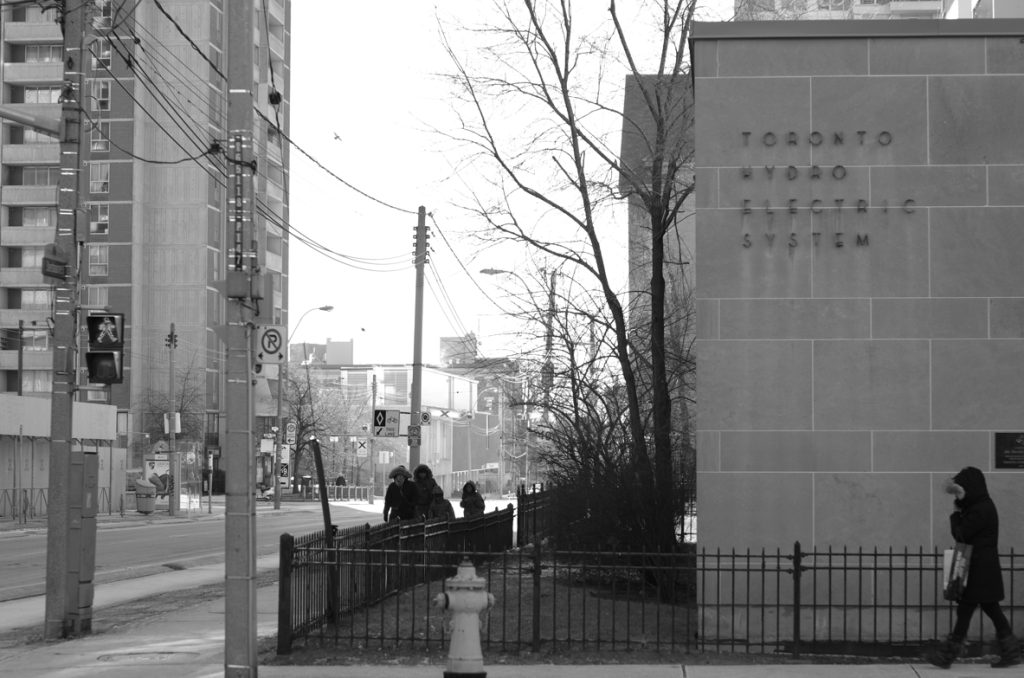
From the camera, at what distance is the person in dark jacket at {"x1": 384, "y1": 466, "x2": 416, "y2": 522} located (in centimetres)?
2042

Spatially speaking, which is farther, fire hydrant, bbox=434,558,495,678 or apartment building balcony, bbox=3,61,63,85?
apartment building balcony, bbox=3,61,63,85

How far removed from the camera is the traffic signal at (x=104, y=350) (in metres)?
13.8

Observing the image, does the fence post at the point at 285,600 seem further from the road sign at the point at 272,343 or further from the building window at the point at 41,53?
the building window at the point at 41,53

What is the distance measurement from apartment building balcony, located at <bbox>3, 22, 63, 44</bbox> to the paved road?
145 ft

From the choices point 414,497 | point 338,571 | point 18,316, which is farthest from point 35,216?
point 338,571

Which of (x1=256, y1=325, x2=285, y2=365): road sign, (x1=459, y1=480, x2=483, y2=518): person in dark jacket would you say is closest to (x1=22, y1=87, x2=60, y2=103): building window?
(x1=459, y1=480, x2=483, y2=518): person in dark jacket

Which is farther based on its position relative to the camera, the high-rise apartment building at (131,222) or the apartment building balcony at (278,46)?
the apartment building balcony at (278,46)

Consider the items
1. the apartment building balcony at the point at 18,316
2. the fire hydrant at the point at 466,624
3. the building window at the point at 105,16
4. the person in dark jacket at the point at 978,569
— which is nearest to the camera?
the fire hydrant at the point at 466,624

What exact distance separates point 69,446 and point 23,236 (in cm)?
7013

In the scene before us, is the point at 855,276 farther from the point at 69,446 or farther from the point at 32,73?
Result: the point at 32,73

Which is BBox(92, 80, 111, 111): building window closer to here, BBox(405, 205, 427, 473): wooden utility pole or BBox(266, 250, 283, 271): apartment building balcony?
BBox(266, 250, 283, 271): apartment building balcony

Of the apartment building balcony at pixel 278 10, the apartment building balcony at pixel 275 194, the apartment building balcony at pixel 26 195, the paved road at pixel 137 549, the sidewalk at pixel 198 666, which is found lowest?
the paved road at pixel 137 549

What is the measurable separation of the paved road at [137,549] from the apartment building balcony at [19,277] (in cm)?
3940

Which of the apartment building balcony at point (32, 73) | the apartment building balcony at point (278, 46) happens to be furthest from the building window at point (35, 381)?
the apartment building balcony at point (278, 46)
